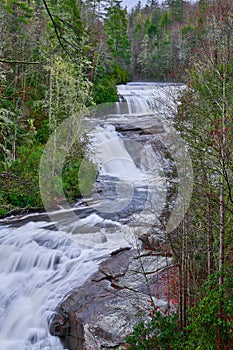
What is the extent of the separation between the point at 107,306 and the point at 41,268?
201cm

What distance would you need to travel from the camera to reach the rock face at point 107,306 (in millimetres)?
4293

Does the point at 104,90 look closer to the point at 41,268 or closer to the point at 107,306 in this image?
the point at 41,268

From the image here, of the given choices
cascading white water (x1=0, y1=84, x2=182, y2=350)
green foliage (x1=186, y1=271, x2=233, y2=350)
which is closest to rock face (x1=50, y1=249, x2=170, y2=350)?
cascading white water (x1=0, y1=84, x2=182, y2=350)

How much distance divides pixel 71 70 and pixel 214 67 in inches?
306

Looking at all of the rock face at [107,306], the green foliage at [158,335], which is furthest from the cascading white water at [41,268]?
the green foliage at [158,335]

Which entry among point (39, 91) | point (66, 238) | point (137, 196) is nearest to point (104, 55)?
point (39, 91)

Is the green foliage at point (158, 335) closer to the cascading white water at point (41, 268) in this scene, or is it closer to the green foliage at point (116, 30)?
the cascading white water at point (41, 268)

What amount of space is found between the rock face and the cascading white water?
25cm

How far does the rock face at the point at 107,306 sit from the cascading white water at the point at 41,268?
0.83 feet

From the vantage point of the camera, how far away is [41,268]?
6352 mm

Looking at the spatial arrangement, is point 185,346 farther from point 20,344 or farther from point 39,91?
point 39,91

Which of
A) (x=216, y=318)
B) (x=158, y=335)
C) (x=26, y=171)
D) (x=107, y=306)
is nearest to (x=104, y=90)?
(x=26, y=171)

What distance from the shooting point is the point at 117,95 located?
64.8 ft

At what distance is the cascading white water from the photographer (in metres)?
5.21
